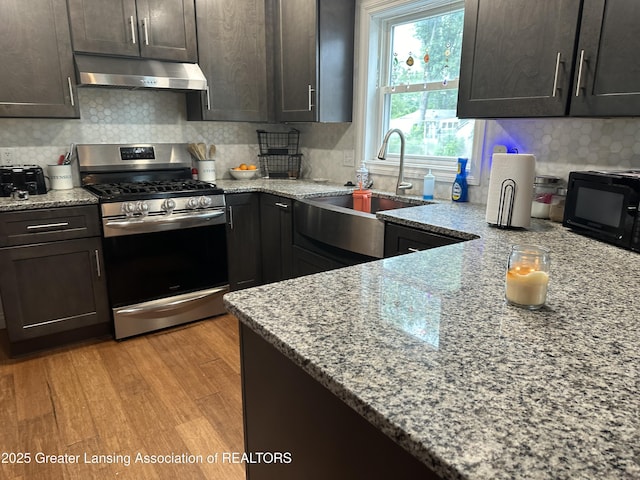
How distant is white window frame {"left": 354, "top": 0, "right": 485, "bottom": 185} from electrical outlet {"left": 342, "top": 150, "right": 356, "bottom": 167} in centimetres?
5

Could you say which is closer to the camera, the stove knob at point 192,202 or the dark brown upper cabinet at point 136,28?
the dark brown upper cabinet at point 136,28

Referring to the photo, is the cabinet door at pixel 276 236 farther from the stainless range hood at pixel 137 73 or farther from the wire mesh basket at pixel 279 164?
the stainless range hood at pixel 137 73

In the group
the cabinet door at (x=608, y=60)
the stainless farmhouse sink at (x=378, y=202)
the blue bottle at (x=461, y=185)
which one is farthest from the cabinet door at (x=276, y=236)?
the cabinet door at (x=608, y=60)

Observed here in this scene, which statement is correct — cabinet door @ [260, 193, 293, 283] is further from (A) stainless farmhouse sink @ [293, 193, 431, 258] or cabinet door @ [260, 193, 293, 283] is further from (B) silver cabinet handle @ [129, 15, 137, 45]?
(B) silver cabinet handle @ [129, 15, 137, 45]

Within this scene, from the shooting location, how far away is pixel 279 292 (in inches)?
44.8

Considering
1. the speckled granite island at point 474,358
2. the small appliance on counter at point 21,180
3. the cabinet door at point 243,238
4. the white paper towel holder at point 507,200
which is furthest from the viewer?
the cabinet door at point 243,238

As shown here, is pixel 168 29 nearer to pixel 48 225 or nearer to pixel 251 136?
pixel 251 136

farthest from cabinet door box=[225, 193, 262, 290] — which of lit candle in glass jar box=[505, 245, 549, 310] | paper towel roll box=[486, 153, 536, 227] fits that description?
lit candle in glass jar box=[505, 245, 549, 310]

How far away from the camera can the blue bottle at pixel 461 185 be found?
2498 millimetres

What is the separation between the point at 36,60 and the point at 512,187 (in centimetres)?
270

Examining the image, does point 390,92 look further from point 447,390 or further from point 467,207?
point 447,390

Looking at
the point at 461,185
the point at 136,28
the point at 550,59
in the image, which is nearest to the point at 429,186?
the point at 461,185

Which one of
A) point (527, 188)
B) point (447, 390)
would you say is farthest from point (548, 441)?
point (527, 188)

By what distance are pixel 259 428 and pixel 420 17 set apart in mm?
2693
